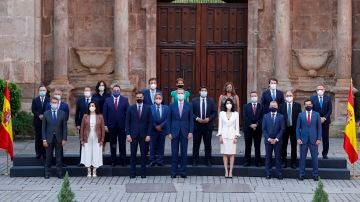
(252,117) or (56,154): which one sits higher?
(252,117)

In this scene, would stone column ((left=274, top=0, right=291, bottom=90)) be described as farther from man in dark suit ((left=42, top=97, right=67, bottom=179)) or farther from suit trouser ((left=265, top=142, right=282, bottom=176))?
man in dark suit ((left=42, top=97, right=67, bottom=179))

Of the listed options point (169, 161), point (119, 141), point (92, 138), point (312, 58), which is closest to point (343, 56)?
point (312, 58)

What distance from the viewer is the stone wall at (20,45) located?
27047mm

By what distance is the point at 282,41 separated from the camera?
27.9 metres

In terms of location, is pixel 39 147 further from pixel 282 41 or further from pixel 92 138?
pixel 282 41

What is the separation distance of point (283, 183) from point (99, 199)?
4.31 meters

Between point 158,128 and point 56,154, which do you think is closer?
point 56,154

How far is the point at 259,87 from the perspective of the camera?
1123 inches

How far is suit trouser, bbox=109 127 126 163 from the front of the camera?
20547 millimetres

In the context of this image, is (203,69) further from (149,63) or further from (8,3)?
(8,3)

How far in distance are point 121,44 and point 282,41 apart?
492cm

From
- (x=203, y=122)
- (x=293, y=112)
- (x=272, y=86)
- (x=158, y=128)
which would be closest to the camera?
(x=158, y=128)

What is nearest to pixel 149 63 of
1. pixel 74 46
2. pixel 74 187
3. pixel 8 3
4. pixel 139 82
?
pixel 139 82

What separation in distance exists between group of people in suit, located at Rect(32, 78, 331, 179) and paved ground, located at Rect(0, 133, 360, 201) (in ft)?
1.45
